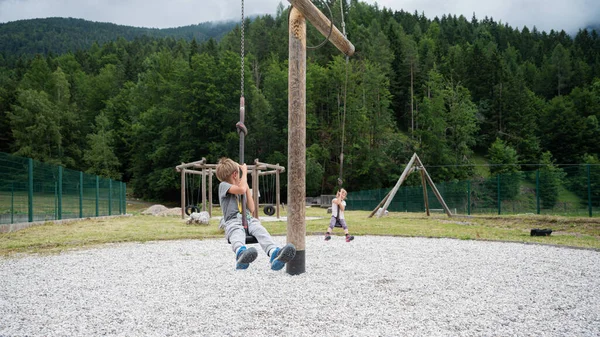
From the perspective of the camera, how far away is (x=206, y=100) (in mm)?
47000

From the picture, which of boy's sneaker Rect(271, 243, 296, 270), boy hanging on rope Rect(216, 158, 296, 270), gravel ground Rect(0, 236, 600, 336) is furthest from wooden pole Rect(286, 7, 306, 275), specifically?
boy's sneaker Rect(271, 243, 296, 270)

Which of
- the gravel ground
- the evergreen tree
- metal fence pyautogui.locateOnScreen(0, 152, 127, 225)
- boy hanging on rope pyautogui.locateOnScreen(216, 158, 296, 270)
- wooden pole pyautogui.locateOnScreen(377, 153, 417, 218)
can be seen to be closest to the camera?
the gravel ground

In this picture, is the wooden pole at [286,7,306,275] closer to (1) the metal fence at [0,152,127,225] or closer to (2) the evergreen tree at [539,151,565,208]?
(1) the metal fence at [0,152,127,225]

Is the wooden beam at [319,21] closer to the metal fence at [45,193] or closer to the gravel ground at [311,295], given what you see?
the gravel ground at [311,295]

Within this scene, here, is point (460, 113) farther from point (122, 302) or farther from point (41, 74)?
point (41, 74)

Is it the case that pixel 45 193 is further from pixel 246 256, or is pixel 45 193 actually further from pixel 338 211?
pixel 246 256

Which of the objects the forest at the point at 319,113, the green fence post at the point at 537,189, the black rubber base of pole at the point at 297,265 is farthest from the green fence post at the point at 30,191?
the forest at the point at 319,113

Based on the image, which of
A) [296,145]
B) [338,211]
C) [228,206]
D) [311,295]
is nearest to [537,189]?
[338,211]

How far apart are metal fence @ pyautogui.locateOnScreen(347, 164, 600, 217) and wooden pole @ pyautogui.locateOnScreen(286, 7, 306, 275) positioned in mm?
14159

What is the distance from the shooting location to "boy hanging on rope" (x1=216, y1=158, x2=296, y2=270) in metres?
4.85

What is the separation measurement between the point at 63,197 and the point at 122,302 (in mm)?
12986

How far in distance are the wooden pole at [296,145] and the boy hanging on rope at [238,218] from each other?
3.06ft

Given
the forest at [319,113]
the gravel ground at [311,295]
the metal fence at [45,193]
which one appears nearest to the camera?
the gravel ground at [311,295]

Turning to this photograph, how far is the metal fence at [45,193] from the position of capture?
12.0m
